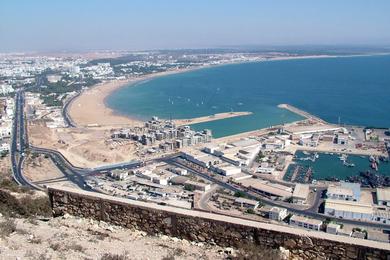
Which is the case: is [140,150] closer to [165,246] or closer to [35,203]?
[35,203]

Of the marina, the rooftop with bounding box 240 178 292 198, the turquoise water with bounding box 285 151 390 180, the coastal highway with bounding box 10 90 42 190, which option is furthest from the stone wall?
the turquoise water with bounding box 285 151 390 180

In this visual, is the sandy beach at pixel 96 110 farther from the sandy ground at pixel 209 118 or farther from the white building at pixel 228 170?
the white building at pixel 228 170

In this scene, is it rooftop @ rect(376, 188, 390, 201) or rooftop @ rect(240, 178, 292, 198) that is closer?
rooftop @ rect(376, 188, 390, 201)

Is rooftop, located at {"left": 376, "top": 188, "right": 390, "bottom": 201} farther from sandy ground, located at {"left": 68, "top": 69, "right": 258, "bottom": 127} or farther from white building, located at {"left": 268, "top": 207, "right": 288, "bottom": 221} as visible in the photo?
sandy ground, located at {"left": 68, "top": 69, "right": 258, "bottom": 127}

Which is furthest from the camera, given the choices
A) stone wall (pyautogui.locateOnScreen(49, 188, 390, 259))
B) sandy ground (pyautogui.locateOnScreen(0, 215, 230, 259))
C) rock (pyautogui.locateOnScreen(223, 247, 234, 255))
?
rock (pyautogui.locateOnScreen(223, 247, 234, 255))

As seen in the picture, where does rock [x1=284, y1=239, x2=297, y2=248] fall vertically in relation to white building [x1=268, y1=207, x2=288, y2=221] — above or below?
above

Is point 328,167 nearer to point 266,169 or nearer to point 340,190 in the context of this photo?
point 266,169

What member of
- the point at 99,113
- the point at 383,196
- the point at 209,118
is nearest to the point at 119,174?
the point at 383,196
